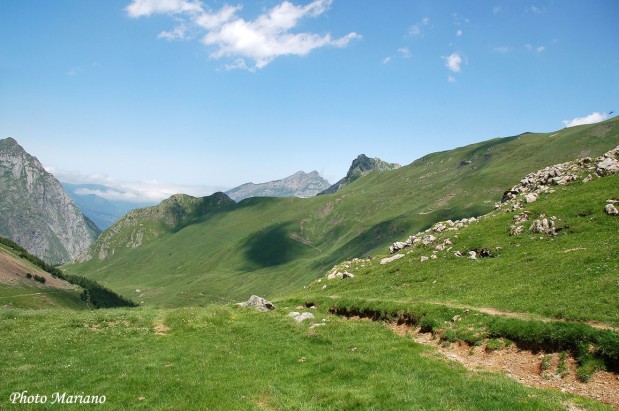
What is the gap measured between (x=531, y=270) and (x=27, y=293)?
599 ft

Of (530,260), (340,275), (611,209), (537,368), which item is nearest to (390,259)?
(340,275)

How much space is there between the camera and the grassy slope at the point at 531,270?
1100 inches

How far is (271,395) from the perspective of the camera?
20016 millimetres

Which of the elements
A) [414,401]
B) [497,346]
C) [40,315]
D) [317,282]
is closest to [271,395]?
[414,401]

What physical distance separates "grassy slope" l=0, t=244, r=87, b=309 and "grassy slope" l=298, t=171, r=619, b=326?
132 meters

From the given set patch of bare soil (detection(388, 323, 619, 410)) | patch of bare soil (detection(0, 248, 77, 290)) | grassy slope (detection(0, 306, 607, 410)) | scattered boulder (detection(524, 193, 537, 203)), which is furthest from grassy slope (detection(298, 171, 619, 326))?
patch of bare soil (detection(0, 248, 77, 290))

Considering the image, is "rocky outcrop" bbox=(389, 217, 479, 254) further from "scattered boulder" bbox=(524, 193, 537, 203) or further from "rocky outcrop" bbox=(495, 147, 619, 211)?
"scattered boulder" bbox=(524, 193, 537, 203)

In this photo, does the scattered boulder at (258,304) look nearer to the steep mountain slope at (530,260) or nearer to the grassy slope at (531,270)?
the steep mountain slope at (530,260)

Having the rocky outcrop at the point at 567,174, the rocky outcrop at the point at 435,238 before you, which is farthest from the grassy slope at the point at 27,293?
the rocky outcrop at the point at 567,174

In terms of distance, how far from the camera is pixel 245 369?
23797mm

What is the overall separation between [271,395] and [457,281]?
26.8 m

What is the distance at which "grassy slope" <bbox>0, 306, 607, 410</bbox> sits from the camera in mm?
18531

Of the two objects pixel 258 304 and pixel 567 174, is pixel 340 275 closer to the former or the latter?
pixel 258 304

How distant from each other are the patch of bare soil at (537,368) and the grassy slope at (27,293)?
479ft
